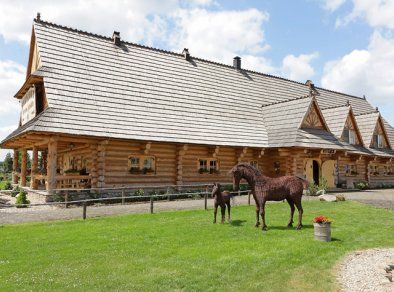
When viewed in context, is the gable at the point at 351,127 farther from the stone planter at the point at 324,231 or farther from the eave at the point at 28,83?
the eave at the point at 28,83

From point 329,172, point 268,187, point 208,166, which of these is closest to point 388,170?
point 329,172

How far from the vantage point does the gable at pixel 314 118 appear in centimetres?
2253

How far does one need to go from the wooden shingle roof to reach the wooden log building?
6 cm

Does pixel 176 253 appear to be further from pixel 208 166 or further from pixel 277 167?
pixel 277 167

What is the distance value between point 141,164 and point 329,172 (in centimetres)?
1304

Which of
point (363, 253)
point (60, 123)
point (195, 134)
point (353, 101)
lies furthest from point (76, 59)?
point (353, 101)

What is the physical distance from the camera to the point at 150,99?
19969 mm

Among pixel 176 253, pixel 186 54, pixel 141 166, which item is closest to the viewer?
pixel 176 253

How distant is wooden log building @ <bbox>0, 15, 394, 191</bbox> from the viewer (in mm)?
16781

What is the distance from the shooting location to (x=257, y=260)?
6820mm

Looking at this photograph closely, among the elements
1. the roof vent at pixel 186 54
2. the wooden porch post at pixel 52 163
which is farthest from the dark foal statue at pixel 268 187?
the roof vent at pixel 186 54

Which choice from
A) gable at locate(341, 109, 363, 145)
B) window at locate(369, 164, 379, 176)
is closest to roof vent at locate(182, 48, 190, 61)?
gable at locate(341, 109, 363, 145)

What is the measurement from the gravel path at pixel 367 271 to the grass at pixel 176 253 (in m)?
0.24

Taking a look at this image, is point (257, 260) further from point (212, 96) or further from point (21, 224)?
point (212, 96)
